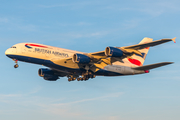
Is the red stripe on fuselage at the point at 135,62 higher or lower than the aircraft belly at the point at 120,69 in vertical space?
higher

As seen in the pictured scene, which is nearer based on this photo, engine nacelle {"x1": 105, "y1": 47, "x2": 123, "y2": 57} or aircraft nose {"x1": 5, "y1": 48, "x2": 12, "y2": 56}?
engine nacelle {"x1": 105, "y1": 47, "x2": 123, "y2": 57}

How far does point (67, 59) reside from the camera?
168 ft

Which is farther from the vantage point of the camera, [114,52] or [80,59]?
[80,59]

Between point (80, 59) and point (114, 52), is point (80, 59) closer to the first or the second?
point (80, 59)

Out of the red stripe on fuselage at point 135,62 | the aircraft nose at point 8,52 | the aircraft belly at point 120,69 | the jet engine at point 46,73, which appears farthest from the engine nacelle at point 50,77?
the red stripe on fuselage at point 135,62

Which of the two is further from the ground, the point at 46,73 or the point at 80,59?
the point at 80,59

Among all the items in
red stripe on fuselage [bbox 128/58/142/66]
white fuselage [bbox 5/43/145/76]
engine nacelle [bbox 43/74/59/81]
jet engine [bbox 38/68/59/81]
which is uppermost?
white fuselage [bbox 5/43/145/76]

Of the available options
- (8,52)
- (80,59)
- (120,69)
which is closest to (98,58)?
(80,59)

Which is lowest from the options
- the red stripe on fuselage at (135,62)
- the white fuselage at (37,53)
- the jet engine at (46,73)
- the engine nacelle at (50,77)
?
the engine nacelle at (50,77)

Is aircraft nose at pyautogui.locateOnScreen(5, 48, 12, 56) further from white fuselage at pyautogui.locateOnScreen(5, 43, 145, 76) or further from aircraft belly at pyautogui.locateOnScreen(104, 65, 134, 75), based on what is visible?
aircraft belly at pyautogui.locateOnScreen(104, 65, 134, 75)

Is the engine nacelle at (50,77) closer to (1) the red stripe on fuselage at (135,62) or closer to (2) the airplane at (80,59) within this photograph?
(2) the airplane at (80,59)

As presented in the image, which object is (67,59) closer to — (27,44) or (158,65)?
(27,44)

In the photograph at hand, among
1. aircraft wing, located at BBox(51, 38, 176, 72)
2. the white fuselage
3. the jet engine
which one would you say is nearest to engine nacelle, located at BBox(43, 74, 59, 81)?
the jet engine

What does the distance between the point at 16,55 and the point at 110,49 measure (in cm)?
1663
